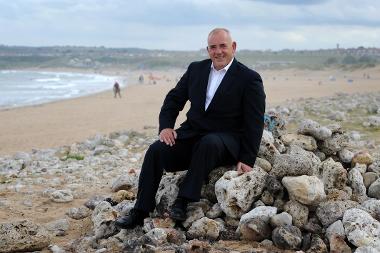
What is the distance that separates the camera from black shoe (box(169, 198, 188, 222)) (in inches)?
212

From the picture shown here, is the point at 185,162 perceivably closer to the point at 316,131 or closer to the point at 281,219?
the point at 281,219

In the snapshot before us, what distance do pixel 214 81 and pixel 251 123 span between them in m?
0.65

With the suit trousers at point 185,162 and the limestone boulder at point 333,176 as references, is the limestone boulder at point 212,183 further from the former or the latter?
the limestone boulder at point 333,176

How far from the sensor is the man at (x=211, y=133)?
5.43 metres

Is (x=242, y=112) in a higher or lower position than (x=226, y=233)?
higher

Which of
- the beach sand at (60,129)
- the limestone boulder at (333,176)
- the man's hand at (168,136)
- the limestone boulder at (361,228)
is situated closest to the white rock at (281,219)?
the limestone boulder at (361,228)

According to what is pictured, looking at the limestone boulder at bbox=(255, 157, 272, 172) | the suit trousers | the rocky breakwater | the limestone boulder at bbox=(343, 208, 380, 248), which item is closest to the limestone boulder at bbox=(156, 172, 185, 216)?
the rocky breakwater

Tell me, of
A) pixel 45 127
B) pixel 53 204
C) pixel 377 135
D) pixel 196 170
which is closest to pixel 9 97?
pixel 45 127

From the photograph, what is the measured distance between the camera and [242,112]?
579cm

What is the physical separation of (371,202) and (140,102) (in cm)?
2988

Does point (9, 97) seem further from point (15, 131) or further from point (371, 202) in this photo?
point (371, 202)

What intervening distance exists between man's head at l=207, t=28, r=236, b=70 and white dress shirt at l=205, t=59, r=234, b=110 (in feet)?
0.35

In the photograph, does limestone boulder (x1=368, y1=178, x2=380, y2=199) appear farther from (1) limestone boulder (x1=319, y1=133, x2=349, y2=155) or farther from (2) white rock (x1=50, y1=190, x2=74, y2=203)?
(2) white rock (x1=50, y1=190, x2=74, y2=203)

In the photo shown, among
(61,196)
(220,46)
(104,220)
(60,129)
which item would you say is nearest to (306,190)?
(220,46)
